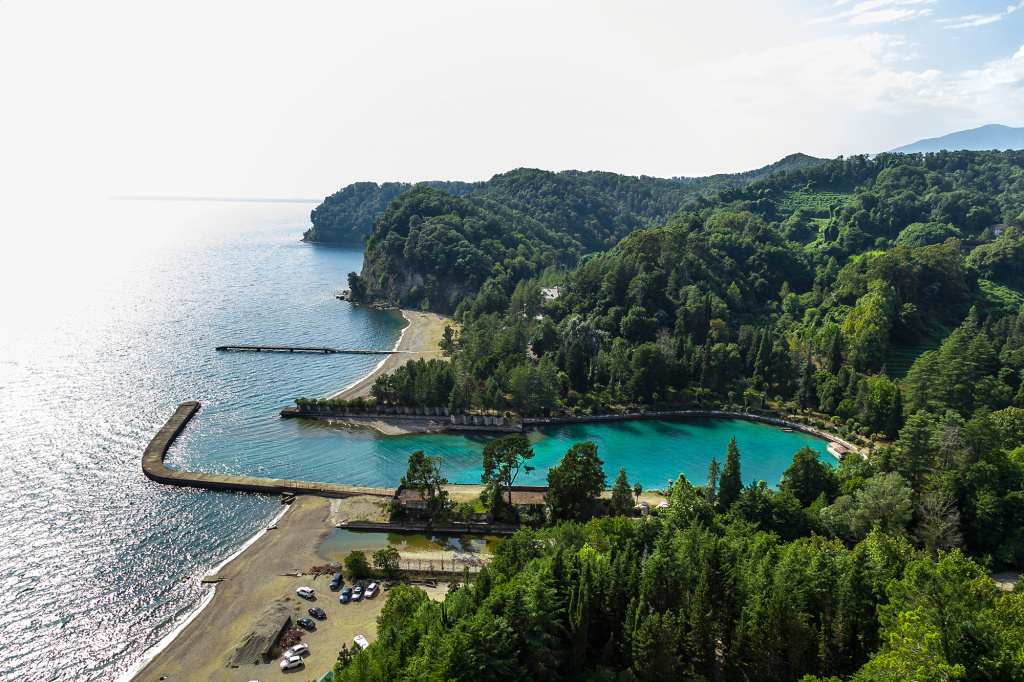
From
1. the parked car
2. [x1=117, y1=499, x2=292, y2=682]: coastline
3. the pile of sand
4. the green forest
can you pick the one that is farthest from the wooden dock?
the parked car

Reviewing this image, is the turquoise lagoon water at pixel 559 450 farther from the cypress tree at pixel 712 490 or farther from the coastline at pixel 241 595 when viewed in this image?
the cypress tree at pixel 712 490

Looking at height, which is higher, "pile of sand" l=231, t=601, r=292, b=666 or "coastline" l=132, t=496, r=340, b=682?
"pile of sand" l=231, t=601, r=292, b=666

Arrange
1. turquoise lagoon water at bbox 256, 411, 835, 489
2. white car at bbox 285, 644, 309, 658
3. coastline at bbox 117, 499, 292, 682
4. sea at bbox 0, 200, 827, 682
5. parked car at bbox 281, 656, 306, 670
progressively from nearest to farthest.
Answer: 1. parked car at bbox 281, 656, 306, 670
2. white car at bbox 285, 644, 309, 658
3. coastline at bbox 117, 499, 292, 682
4. sea at bbox 0, 200, 827, 682
5. turquoise lagoon water at bbox 256, 411, 835, 489

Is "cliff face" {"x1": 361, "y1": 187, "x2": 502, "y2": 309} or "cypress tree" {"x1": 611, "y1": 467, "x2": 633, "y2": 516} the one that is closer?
"cypress tree" {"x1": 611, "y1": 467, "x2": 633, "y2": 516}

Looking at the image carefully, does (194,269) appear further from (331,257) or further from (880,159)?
(880,159)

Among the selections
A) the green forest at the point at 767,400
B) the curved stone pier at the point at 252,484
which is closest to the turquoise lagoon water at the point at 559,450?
the curved stone pier at the point at 252,484

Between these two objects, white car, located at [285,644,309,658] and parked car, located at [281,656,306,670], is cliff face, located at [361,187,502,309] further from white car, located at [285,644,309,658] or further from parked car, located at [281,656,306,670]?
parked car, located at [281,656,306,670]

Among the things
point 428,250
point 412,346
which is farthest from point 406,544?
point 428,250
